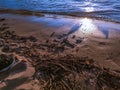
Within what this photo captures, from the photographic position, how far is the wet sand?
4.28 metres

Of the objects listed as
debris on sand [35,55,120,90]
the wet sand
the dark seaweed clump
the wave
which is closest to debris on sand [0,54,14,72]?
the dark seaweed clump

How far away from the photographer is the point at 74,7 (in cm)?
1015

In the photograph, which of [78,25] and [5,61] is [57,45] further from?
[78,25]

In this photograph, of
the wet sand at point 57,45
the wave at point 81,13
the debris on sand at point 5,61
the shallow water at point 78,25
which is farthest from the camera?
the wave at point 81,13

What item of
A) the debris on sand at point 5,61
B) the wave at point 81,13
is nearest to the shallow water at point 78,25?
the wave at point 81,13

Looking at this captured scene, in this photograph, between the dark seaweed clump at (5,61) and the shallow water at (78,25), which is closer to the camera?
the dark seaweed clump at (5,61)

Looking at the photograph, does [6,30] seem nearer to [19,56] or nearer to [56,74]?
[19,56]

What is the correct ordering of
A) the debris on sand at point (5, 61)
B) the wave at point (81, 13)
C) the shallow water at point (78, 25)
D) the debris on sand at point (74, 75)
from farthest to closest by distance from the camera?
the wave at point (81, 13) → the shallow water at point (78, 25) → the debris on sand at point (5, 61) → the debris on sand at point (74, 75)

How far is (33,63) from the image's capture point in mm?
4676

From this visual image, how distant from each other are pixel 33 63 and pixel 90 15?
484 centimetres

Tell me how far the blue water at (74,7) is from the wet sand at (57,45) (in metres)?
1.10

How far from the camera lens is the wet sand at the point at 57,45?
4284mm

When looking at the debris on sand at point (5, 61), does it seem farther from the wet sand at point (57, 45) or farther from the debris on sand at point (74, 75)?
the debris on sand at point (74, 75)

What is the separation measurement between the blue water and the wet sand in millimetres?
1098
